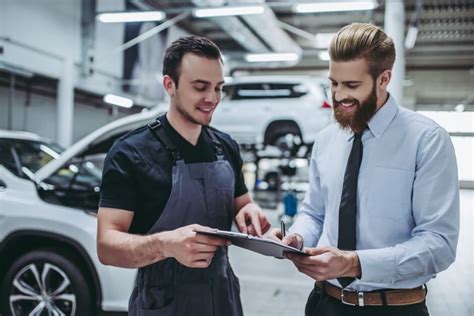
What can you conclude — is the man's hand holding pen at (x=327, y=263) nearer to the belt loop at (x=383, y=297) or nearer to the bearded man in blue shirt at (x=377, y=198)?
the bearded man in blue shirt at (x=377, y=198)

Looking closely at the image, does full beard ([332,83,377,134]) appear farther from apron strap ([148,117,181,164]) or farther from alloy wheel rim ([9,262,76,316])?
alloy wheel rim ([9,262,76,316])

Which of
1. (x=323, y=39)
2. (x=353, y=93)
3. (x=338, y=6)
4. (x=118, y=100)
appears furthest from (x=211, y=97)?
(x=323, y=39)

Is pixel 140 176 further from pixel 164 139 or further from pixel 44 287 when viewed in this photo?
pixel 44 287

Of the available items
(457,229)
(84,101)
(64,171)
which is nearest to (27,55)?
(84,101)

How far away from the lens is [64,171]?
3.16 m

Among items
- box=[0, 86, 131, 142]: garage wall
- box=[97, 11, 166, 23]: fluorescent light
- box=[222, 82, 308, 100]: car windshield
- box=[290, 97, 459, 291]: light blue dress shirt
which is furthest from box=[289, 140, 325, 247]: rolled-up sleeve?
box=[97, 11, 166, 23]: fluorescent light

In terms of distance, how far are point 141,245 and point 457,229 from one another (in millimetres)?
751

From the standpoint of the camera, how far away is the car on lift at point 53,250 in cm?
274

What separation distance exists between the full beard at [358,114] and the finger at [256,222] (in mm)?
376

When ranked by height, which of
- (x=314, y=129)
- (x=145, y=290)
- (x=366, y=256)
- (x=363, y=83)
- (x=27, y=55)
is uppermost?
(x=27, y=55)

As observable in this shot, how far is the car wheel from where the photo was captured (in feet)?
8.97

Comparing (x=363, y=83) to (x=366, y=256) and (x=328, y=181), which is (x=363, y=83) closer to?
(x=328, y=181)

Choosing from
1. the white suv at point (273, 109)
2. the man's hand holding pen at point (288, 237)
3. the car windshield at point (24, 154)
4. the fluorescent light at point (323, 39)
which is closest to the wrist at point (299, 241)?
the man's hand holding pen at point (288, 237)

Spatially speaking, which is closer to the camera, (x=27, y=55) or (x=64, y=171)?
(x=64, y=171)
